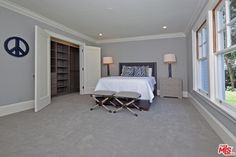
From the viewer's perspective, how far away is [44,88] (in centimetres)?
388

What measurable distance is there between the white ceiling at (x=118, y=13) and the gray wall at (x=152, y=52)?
833 millimetres

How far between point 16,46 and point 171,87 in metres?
4.78

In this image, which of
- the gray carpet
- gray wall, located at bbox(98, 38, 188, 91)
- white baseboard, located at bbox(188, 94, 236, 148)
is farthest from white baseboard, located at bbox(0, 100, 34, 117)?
white baseboard, located at bbox(188, 94, 236, 148)

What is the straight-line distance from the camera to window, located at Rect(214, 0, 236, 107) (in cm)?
196

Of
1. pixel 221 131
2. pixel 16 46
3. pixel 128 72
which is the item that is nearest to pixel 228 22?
pixel 221 131

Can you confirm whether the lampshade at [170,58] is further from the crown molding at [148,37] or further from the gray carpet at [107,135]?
the gray carpet at [107,135]

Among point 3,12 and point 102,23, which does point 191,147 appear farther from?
point 3,12

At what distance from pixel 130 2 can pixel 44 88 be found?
3049 millimetres

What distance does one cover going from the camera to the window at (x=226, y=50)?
1.96 m

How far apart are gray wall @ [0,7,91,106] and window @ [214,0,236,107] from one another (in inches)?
163

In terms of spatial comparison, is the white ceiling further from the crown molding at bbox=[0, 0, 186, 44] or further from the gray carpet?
the gray carpet

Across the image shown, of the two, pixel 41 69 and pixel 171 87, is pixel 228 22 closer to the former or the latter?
pixel 171 87

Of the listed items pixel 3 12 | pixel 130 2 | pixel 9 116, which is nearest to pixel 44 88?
pixel 9 116

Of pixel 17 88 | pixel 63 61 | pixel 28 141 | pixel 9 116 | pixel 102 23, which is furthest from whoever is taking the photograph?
pixel 63 61
